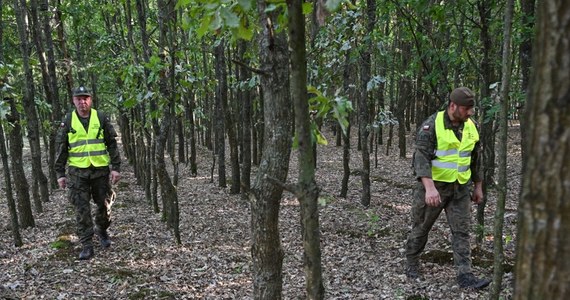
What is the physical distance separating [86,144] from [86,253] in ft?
5.52

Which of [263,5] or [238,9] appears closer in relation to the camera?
[238,9]

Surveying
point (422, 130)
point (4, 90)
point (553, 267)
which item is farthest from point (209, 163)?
point (553, 267)

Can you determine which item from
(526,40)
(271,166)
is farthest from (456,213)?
(271,166)

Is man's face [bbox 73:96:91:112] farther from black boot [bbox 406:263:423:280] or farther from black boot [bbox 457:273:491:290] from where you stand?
black boot [bbox 457:273:491:290]

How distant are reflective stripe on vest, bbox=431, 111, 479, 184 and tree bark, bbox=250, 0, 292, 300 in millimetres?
2490

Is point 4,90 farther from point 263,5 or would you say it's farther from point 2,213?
point 2,213

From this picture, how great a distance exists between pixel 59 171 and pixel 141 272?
6.72 ft

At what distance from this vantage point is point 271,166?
3.53 metres

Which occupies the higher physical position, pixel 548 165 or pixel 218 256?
pixel 548 165

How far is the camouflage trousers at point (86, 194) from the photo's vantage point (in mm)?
6703

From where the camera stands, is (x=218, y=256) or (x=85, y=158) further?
(x=218, y=256)

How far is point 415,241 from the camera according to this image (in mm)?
5586

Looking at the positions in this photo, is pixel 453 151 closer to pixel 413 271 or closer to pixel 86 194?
pixel 413 271

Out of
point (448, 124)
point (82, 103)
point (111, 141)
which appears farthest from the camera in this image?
point (111, 141)
